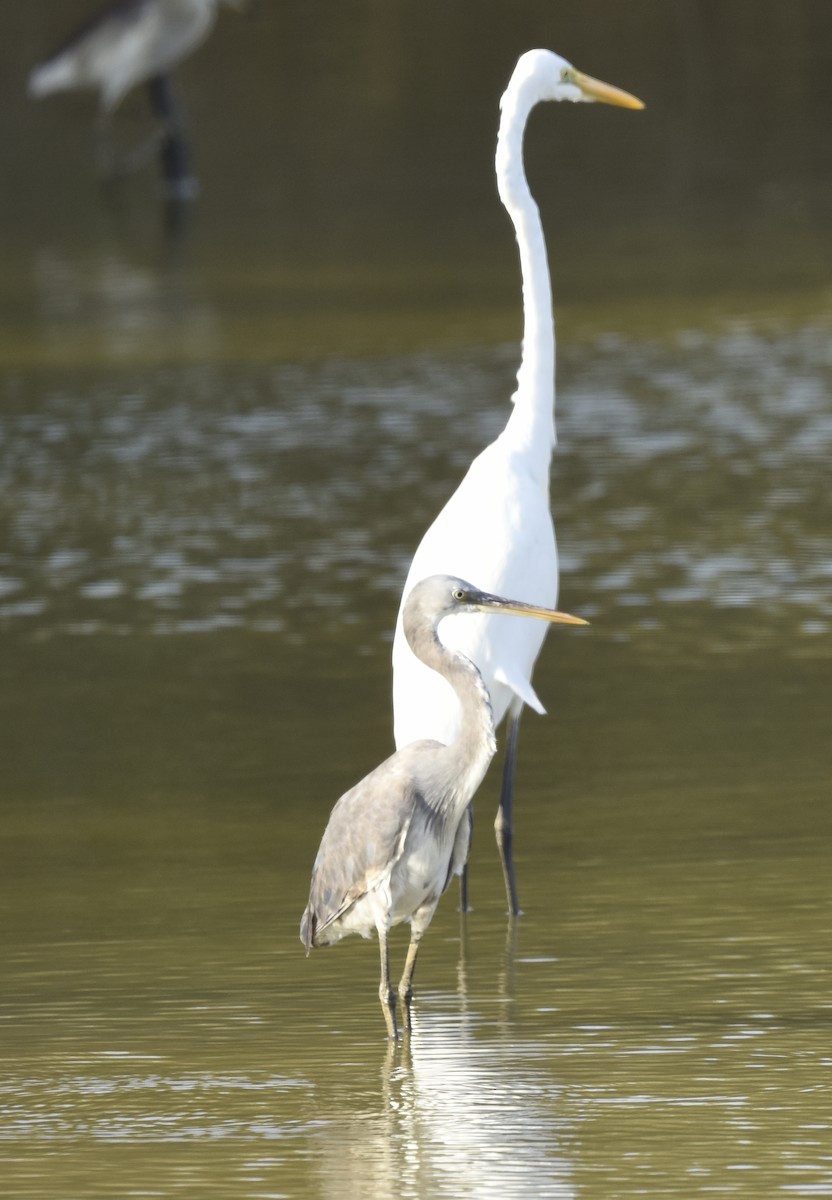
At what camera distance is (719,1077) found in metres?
4.84

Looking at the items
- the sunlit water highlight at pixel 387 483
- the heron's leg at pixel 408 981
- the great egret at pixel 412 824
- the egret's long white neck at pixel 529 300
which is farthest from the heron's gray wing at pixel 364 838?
the sunlit water highlight at pixel 387 483

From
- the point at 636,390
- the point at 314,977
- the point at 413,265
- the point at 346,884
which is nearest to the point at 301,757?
the point at 314,977

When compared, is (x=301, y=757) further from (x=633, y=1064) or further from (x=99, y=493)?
(x=99, y=493)

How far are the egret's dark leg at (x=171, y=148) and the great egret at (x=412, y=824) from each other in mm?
18005

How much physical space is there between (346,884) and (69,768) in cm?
249

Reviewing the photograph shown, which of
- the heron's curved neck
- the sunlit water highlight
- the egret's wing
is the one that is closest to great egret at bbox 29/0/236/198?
the sunlit water highlight

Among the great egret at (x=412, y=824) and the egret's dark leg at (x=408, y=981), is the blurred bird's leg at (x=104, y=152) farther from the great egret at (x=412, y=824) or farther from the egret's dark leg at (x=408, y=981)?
the egret's dark leg at (x=408, y=981)

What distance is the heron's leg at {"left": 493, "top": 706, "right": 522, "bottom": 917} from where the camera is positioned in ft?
20.0

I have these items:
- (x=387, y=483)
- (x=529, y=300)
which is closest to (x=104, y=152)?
(x=387, y=483)

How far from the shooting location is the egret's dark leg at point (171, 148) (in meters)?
22.8

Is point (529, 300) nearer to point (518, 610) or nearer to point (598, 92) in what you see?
point (598, 92)

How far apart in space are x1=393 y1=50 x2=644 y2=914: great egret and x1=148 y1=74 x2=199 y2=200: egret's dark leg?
15.9 meters

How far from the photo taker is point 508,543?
6.25m

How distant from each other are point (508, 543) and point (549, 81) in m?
1.74
